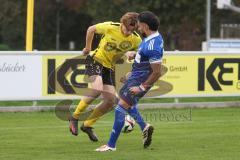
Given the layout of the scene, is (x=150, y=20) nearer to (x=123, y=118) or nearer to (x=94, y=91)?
(x=123, y=118)

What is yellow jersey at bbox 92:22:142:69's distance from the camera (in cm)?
1324

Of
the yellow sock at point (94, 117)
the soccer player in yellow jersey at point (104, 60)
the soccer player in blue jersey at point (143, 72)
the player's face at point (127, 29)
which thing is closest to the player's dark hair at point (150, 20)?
the soccer player in blue jersey at point (143, 72)

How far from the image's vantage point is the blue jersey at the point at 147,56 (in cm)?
1171

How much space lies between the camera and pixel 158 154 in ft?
37.7

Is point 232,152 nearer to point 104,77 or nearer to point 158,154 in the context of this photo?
point 158,154

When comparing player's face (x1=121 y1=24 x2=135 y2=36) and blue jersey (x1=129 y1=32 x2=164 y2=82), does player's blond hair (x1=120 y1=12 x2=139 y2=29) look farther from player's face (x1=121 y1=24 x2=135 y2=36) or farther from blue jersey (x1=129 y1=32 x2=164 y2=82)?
blue jersey (x1=129 y1=32 x2=164 y2=82)

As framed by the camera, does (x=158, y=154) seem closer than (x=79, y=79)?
Yes

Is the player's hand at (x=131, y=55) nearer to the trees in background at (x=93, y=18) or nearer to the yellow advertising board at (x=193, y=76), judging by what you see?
the yellow advertising board at (x=193, y=76)

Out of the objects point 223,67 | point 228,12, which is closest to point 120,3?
point 228,12

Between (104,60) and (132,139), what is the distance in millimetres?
1375

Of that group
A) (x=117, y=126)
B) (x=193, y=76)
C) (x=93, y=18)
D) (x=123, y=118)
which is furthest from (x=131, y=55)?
(x=93, y=18)

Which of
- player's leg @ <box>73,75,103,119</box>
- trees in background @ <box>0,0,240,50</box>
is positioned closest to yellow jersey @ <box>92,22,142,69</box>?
player's leg @ <box>73,75,103,119</box>

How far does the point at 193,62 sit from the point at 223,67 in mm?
828

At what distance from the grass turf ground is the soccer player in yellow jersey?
39cm
